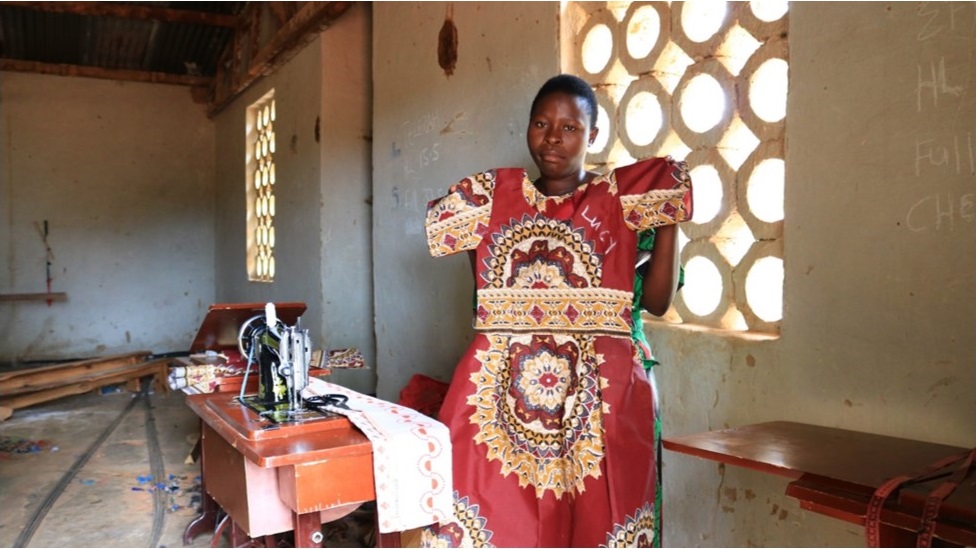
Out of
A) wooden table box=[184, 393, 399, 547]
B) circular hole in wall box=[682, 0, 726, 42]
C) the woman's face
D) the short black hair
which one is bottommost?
wooden table box=[184, 393, 399, 547]

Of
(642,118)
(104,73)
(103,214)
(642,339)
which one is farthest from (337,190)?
(104,73)

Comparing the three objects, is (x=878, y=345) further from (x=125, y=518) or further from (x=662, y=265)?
(x=125, y=518)

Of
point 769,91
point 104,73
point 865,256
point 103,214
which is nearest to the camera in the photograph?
point 865,256

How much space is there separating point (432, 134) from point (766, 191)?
2.06 meters

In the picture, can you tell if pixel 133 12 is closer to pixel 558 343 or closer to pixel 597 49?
pixel 597 49

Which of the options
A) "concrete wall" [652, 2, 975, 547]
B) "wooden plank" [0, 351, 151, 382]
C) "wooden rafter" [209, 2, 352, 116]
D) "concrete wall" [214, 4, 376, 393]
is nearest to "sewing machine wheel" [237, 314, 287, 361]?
"concrete wall" [652, 2, 975, 547]

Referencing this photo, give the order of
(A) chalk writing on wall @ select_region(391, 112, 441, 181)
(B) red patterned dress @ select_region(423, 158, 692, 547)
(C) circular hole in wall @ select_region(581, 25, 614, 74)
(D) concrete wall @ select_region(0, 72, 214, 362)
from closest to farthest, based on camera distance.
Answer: (B) red patterned dress @ select_region(423, 158, 692, 547), (C) circular hole in wall @ select_region(581, 25, 614, 74), (A) chalk writing on wall @ select_region(391, 112, 441, 181), (D) concrete wall @ select_region(0, 72, 214, 362)

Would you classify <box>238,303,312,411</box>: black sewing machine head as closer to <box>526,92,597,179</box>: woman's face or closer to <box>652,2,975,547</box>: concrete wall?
<box>526,92,597,179</box>: woman's face

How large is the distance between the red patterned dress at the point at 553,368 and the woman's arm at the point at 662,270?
1.9 inches

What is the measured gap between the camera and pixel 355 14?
515cm

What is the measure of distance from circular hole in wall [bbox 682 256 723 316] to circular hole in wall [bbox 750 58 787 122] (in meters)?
0.48

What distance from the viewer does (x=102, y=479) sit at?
13.4 ft

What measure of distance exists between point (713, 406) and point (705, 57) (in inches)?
42.8

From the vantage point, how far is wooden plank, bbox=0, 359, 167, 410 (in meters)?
5.81
